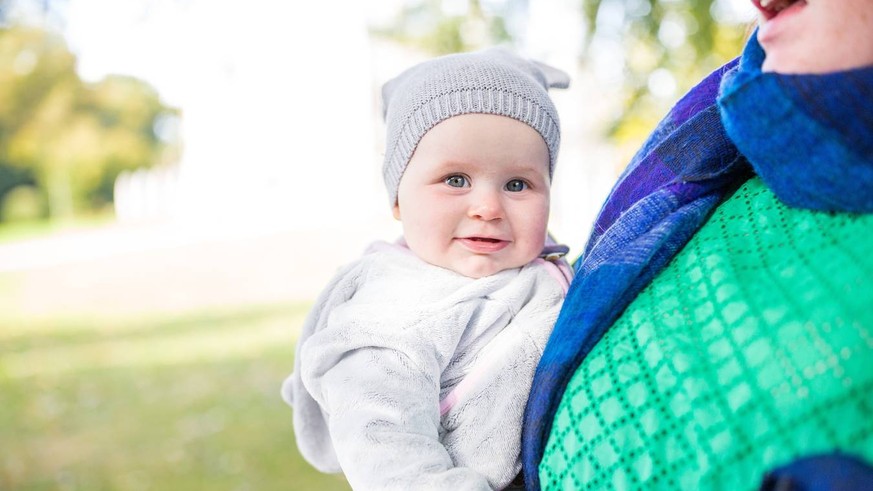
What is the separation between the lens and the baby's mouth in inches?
49.3

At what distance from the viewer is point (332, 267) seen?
1455cm

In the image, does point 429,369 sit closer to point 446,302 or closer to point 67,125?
point 446,302

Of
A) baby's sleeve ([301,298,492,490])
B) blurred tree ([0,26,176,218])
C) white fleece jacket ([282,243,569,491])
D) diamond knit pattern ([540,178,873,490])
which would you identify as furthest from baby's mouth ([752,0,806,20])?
blurred tree ([0,26,176,218])

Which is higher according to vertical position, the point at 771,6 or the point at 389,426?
the point at 771,6

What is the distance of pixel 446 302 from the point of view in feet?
4.82

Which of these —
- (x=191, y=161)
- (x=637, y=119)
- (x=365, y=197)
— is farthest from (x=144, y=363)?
(x=191, y=161)

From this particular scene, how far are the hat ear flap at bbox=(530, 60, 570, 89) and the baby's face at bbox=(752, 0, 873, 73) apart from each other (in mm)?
670

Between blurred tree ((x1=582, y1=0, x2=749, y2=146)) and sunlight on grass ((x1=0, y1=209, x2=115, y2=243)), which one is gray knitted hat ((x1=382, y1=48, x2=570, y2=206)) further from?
sunlight on grass ((x1=0, y1=209, x2=115, y2=243))

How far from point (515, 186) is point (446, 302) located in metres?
0.28

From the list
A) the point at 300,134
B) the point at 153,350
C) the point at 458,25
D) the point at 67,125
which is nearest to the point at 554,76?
the point at 153,350

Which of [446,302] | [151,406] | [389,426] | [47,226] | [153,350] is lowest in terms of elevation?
[47,226]

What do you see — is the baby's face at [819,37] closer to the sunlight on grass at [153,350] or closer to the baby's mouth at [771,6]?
the baby's mouth at [771,6]

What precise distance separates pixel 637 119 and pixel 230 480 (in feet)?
15.5

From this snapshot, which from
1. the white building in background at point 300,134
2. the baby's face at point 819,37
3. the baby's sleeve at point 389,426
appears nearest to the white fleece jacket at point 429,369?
the baby's sleeve at point 389,426
